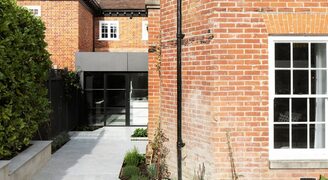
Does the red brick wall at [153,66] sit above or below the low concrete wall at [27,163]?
above

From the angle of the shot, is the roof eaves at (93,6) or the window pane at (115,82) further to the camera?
the roof eaves at (93,6)

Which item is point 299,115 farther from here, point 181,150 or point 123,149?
point 123,149

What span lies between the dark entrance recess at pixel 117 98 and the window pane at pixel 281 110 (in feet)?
49.8

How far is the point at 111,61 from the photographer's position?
21484mm

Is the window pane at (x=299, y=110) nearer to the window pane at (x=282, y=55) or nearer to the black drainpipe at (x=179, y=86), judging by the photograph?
the window pane at (x=282, y=55)

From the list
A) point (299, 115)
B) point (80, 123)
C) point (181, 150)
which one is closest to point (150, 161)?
point (181, 150)

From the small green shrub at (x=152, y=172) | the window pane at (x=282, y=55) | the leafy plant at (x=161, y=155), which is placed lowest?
the small green shrub at (x=152, y=172)

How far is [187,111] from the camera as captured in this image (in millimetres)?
8125

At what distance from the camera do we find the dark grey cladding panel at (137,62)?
2141cm

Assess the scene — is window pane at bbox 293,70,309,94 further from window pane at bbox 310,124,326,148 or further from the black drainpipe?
the black drainpipe

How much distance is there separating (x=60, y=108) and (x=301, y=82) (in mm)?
11419

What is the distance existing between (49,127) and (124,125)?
28.5 feet

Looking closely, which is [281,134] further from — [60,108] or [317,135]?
[60,108]

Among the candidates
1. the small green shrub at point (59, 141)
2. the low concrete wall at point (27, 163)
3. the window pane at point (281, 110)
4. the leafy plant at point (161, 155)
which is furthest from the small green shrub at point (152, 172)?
the small green shrub at point (59, 141)
